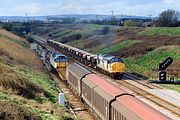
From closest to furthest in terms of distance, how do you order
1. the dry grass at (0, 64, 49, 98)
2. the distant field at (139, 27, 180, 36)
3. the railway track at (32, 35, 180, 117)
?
the dry grass at (0, 64, 49, 98)
the railway track at (32, 35, 180, 117)
the distant field at (139, 27, 180, 36)

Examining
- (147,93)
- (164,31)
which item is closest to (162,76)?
(147,93)

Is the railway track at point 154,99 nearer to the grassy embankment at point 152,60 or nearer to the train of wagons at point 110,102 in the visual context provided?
the train of wagons at point 110,102

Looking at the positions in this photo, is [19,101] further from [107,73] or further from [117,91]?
[107,73]

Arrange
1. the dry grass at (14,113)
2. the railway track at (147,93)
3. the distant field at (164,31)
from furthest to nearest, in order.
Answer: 1. the distant field at (164,31)
2. the railway track at (147,93)
3. the dry grass at (14,113)

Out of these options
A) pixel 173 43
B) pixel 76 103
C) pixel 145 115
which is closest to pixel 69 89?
pixel 76 103

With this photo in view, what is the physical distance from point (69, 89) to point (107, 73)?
11158 mm

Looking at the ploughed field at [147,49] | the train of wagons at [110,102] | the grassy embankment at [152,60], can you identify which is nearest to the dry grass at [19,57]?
the ploughed field at [147,49]

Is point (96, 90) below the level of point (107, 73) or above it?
above

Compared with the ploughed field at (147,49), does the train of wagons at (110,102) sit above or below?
above

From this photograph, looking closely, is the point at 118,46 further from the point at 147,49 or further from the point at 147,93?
the point at 147,93

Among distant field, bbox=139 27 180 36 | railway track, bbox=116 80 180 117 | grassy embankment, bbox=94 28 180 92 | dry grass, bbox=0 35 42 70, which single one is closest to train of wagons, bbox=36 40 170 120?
railway track, bbox=116 80 180 117

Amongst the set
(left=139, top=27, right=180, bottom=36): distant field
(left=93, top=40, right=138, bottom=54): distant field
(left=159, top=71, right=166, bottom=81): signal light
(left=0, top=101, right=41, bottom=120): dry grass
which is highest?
(left=0, top=101, right=41, bottom=120): dry grass

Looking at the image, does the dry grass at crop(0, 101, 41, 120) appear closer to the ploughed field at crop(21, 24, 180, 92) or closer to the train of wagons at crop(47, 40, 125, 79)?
the ploughed field at crop(21, 24, 180, 92)

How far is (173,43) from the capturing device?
70562 millimetres
